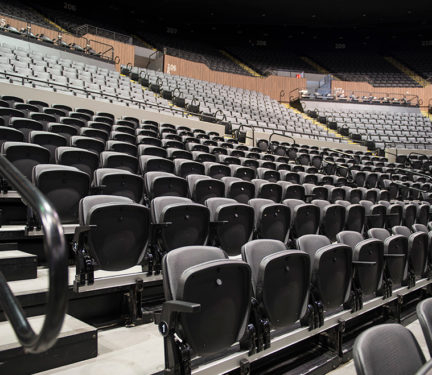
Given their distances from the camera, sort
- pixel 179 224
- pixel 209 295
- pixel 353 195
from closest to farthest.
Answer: pixel 209 295 → pixel 179 224 → pixel 353 195

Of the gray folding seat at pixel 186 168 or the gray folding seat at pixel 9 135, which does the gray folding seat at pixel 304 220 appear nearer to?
the gray folding seat at pixel 186 168

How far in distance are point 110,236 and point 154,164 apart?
1.58 meters

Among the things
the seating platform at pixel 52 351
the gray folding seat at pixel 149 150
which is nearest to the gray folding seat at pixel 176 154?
the gray folding seat at pixel 149 150

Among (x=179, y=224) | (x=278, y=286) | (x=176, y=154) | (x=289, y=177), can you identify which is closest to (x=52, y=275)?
(x=278, y=286)

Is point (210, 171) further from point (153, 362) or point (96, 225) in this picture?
point (153, 362)

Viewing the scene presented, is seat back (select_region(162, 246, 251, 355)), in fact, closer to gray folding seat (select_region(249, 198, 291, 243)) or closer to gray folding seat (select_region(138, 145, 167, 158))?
gray folding seat (select_region(249, 198, 291, 243))

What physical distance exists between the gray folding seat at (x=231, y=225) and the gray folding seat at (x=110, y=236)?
18.1 inches

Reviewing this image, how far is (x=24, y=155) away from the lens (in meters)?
2.46

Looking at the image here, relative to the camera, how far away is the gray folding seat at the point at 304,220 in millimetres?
2729

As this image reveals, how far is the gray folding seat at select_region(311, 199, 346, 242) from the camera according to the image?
117 inches

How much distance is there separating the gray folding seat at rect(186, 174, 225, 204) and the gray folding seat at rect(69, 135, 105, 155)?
98 centimetres

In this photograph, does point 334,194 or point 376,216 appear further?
point 334,194

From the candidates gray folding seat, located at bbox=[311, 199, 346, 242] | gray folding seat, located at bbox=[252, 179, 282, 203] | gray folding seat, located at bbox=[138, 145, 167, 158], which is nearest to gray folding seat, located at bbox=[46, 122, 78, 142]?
gray folding seat, located at bbox=[138, 145, 167, 158]

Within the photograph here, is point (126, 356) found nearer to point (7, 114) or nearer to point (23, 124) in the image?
point (23, 124)
